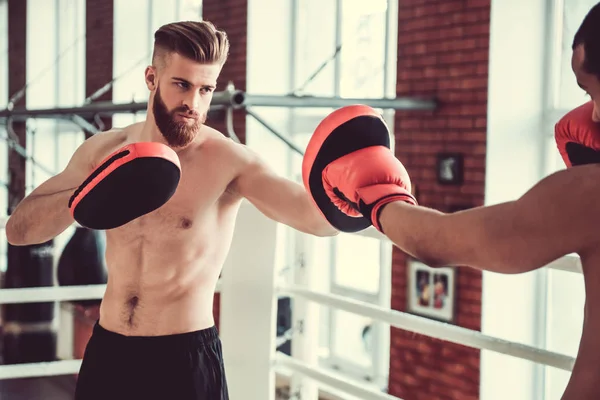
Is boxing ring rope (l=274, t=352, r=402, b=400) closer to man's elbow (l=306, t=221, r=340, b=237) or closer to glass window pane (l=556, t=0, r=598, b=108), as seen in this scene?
man's elbow (l=306, t=221, r=340, b=237)

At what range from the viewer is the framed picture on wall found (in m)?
3.69

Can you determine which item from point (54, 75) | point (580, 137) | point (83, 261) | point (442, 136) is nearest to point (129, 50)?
point (54, 75)

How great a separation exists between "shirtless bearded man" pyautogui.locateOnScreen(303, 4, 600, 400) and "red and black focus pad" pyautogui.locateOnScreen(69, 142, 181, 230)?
1.09 feet

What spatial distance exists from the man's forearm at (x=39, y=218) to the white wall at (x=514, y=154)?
239 cm

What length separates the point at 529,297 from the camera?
11.8 ft

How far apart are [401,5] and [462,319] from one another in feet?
5.44

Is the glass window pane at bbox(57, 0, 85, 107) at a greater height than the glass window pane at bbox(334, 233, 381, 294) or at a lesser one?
greater

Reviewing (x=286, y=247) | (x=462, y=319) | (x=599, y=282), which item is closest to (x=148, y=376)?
(x=599, y=282)

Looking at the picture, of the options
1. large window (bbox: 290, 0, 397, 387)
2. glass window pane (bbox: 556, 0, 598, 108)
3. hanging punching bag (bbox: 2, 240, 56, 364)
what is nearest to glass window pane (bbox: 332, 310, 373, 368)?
large window (bbox: 290, 0, 397, 387)

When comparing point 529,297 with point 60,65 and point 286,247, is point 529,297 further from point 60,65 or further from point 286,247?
point 60,65

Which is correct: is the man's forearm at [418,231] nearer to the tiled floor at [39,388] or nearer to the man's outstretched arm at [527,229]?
the man's outstretched arm at [527,229]

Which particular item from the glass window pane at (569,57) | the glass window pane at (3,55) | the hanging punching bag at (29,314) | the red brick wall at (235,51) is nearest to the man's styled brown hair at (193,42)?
the glass window pane at (569,57)

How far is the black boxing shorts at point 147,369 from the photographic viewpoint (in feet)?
5.27

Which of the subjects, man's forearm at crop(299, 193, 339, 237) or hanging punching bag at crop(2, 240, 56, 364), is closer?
man's forearm at crop(299, 193, 339, 237)
